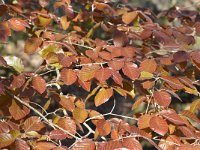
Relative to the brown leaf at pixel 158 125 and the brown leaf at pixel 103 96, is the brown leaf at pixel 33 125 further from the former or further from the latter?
the brown leaf at pixel 158 125

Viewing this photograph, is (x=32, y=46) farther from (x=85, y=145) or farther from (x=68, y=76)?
(x=85, y=145)

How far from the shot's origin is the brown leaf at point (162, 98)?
1.31m

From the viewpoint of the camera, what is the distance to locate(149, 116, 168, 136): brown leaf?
1219 millimetres

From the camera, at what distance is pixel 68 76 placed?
1.38 m

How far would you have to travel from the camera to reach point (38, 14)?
1.93 m

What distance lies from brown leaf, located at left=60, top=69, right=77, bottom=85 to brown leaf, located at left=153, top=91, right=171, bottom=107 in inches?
11.8

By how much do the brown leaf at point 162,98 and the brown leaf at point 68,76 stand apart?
30cm

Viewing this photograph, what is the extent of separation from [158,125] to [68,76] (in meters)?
0.38

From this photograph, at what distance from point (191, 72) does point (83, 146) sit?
72 cm

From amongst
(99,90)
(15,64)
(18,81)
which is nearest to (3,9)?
(15,64)

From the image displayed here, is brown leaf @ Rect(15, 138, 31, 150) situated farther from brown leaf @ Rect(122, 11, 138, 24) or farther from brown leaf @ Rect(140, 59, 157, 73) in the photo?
brown leaf @ Rect(122, 11, 138, 24)

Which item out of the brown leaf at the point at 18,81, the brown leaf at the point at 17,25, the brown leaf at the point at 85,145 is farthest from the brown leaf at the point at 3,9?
the brown leaf at the point at 85,145

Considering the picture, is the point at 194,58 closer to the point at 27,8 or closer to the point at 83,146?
the point at 83,146

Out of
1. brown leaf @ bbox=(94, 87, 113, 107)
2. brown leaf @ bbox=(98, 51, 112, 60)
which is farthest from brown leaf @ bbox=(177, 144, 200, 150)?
brown leaf @ bbox=(98, 51, 112, 60)
